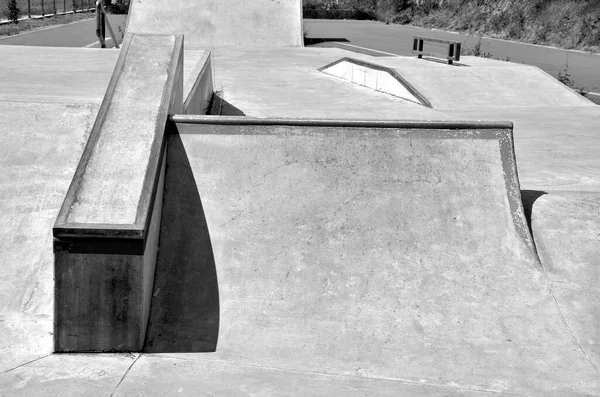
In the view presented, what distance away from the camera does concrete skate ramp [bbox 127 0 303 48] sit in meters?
19.4

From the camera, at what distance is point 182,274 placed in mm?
5289

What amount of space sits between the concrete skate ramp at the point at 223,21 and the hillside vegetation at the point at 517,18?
10510 mm

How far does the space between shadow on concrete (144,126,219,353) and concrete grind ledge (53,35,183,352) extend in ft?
0.36

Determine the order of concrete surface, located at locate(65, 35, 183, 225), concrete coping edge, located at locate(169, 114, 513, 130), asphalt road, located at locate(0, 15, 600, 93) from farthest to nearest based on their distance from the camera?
asphalt road, located at locate(0, 15, 600, 93)
concrete coping edge, located at locate(169, 114, 513, 130)
concrete surface, located at locate(65, 35, 183, 225)

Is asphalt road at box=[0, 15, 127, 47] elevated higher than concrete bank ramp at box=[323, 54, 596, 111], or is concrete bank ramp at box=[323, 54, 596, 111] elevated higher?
concrete bank ramp at box=[323, 54, 596, 111]

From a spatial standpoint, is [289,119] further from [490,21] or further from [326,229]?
[490,21]

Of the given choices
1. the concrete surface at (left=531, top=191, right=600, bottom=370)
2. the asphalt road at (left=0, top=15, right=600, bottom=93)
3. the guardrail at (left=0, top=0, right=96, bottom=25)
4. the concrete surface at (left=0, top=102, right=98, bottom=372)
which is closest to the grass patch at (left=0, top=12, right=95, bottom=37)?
→ the asphalt road at (left=0, top=15, right=600, bottom=93)

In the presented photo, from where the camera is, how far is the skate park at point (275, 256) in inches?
182

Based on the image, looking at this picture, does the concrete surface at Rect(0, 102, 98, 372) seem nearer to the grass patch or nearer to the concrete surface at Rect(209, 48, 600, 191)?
the concrete surface at Rect(209, 48, 600, 191)

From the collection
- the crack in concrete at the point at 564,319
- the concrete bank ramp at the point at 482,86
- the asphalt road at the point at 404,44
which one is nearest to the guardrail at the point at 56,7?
the asphalt road at the point at 404,44

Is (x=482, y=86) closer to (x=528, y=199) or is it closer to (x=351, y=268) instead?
(x=528, y=199)

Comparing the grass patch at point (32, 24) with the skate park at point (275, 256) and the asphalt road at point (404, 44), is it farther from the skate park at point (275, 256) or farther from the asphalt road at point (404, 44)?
the skate park at point (275, 256)

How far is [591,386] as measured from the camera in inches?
180

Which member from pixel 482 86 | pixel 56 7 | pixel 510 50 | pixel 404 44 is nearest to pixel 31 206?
pixel 482 86
